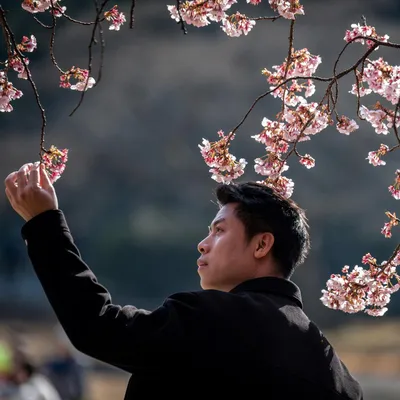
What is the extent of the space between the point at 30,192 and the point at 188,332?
367 millimetres

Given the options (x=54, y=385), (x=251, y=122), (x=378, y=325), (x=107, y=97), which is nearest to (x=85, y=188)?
(x=107, y=97)

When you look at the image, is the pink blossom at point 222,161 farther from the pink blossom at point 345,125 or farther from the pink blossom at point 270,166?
the pink blossom at point 345,125

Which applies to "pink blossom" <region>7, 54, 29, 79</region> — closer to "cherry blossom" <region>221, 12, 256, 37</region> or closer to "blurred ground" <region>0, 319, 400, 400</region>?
"cherry blossom" <region>221, 12, 256, 37</region>

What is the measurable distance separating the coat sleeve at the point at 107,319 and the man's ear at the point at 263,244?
25 centimetres

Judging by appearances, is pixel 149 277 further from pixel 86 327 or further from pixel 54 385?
Result: pixel 86 327

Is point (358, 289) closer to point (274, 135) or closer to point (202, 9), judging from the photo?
point (274, 135)

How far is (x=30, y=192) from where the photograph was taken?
1.38 meters

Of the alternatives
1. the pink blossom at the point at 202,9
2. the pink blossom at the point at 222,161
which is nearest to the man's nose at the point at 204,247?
the pink blossom at the point at 222,161

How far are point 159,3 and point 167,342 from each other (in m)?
15.2

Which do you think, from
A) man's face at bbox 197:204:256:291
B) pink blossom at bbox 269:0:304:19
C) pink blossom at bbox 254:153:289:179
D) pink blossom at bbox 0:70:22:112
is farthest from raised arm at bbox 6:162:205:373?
pink blossom at bbox 269:0:304:19

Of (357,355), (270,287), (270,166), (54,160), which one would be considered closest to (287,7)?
(270,166)

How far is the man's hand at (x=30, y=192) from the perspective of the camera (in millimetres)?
1373

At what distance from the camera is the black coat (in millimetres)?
1266

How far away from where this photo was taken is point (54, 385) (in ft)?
19.8
